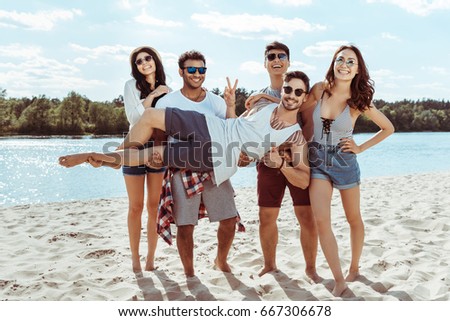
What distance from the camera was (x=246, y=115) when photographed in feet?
12.7

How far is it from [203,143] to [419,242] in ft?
9.77

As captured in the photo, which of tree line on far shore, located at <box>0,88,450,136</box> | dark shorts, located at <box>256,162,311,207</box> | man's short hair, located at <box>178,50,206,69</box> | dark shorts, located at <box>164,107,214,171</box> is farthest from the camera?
tree line on far shore, located at <box>0,88,450,136</box>

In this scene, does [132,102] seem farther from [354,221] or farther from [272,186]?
[354,221]

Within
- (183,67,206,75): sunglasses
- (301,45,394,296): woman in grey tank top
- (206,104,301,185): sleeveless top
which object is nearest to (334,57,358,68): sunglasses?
(301,45,394,296): woman in grey tank top

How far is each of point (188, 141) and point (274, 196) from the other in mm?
906

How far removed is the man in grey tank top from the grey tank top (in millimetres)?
439

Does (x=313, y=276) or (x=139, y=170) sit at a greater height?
(x=139, y=170)

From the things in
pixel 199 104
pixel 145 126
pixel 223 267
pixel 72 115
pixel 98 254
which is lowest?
pixel 98 254

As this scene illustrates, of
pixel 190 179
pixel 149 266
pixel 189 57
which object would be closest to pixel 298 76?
pixel 189 57

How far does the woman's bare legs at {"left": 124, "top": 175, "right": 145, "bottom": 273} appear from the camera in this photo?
4086 millimetres

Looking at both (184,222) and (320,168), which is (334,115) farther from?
(184,222)

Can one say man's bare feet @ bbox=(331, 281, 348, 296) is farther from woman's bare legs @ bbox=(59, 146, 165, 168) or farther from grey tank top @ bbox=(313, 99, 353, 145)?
woman's bare legs @ bbox=(59, 146, 165, 168)

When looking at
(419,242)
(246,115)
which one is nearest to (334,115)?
(246,115)

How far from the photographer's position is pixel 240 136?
3.65 m
